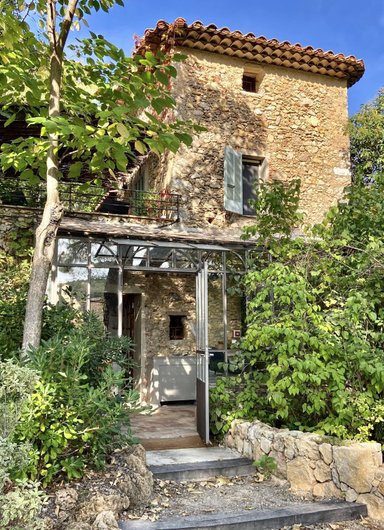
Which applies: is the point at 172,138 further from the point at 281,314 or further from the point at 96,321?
the point at 281,314

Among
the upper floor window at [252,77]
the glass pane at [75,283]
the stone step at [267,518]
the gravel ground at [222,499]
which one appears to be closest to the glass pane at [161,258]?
the glass pane at [75,283]

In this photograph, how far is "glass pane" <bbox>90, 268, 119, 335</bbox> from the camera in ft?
28.1

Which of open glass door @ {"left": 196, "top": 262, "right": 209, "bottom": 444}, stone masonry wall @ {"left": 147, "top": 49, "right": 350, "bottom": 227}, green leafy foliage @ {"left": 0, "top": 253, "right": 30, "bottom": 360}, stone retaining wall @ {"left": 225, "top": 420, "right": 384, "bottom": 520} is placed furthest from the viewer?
stone masonry wall @ {"left": 147, "top": 49, "right": 350, "bottom": 227}

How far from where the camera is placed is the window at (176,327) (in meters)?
9.88

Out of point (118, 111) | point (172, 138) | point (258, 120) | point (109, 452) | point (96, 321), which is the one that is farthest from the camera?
point (258, 120)

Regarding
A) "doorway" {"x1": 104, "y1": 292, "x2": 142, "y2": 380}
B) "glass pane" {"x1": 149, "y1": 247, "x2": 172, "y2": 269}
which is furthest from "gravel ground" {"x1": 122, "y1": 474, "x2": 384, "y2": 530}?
"glass pane" {"x1": 149, "y1": 247, "x2": 172, "y2": 269}

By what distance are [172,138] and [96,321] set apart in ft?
7.76

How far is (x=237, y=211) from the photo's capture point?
33.1ft

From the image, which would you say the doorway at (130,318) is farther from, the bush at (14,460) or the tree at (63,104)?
the bush at (14,460)

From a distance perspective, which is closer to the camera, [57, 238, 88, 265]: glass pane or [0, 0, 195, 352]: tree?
[0, 0, 195, 352]: tree

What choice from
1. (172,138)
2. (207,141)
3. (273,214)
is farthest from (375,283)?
(207,141)

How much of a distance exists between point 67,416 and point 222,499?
1971 mm

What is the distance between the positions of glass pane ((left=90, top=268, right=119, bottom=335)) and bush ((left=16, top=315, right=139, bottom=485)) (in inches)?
169

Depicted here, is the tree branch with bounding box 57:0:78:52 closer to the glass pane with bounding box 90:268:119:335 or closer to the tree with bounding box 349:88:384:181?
the glass pane with bounding box 90:268:119:335
